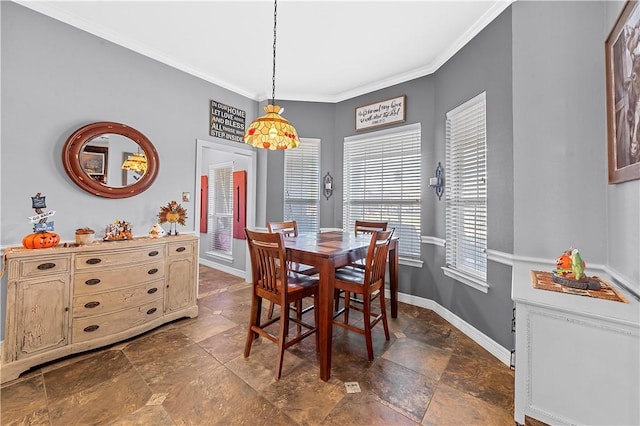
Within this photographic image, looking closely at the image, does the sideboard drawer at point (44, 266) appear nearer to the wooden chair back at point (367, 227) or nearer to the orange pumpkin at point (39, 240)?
the orange pumpkin at point (39, 240)

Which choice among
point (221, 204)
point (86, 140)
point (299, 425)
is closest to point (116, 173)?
point (86, 140)

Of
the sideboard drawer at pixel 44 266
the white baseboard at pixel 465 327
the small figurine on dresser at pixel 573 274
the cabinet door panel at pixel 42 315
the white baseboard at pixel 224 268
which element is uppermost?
the small figurine on dresser at pixel 573 274

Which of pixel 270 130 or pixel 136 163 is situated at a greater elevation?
pixel 270 130

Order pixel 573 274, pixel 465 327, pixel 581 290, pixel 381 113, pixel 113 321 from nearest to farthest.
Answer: pixel 581 290, pixel 573 274, pixel 113 321, pixel 465 327, pixel 381 113

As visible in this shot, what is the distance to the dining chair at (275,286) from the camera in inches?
73.3

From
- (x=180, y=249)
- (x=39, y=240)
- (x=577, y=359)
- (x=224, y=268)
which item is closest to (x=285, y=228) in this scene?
(x=180, y=249)

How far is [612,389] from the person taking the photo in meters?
1.05

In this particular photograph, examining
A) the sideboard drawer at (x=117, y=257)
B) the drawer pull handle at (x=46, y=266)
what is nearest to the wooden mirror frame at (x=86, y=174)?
the sideboard drawer at (x=117, y=257)

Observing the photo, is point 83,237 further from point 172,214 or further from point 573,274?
point 573,274

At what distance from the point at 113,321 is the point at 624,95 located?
13.1 ft

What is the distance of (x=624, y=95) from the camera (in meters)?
1.38

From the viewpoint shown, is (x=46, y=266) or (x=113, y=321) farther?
(x=113, y=321)

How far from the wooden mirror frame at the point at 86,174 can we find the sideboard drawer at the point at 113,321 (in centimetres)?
120

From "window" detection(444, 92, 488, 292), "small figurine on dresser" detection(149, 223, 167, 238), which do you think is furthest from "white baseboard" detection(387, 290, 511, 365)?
"small figurine on dresser" detection(149, 223, 167, 238)
